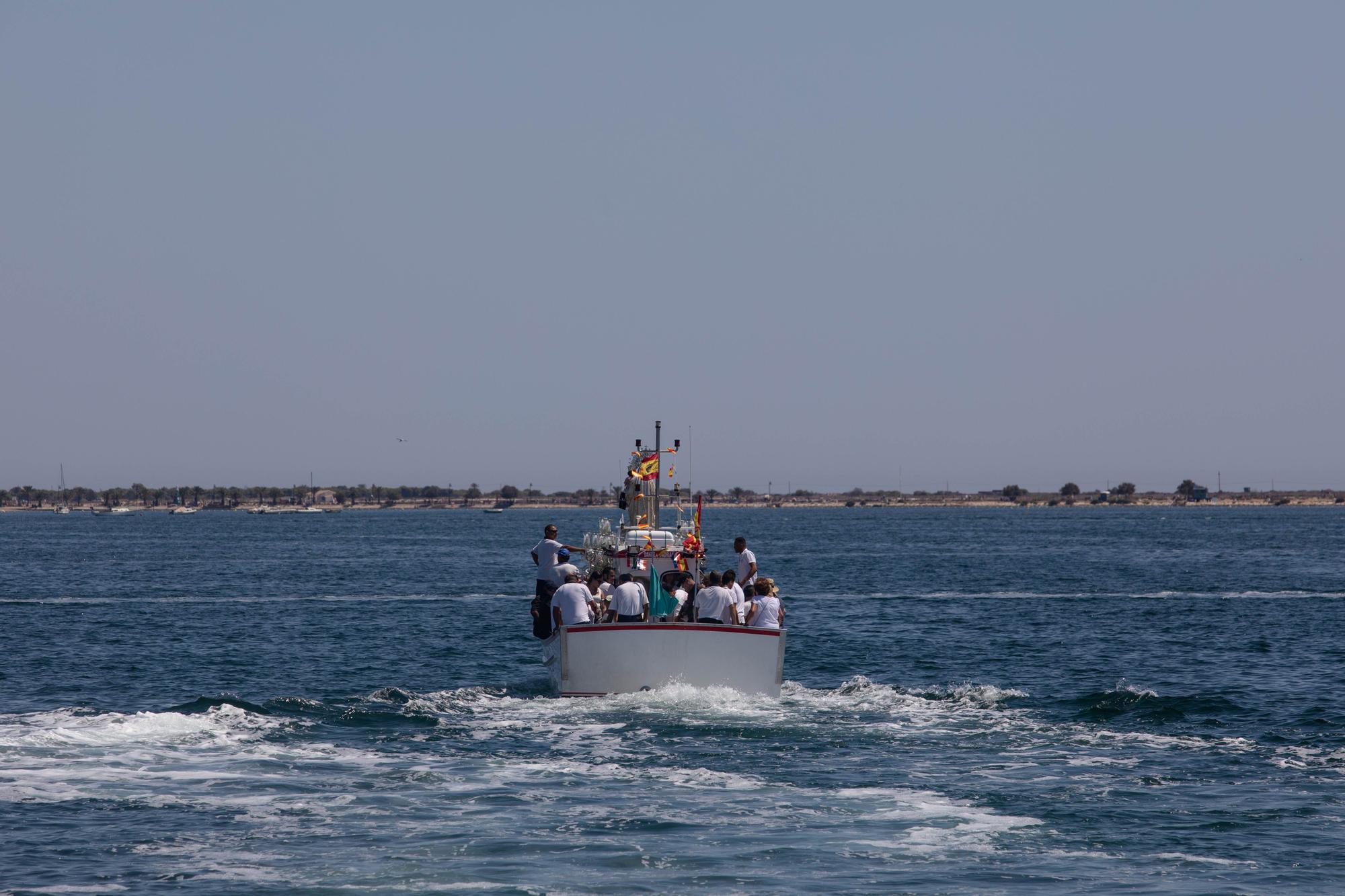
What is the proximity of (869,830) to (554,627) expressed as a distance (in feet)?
34.0

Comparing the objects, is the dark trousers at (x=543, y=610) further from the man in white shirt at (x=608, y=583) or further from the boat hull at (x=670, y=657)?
the boat hull at (x=670, y=657)

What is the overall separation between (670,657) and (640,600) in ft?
3.77

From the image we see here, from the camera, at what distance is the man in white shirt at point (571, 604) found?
21703 millimetres

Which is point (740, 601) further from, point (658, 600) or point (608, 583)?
point (608, 583)

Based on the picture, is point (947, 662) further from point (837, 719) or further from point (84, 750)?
point (84, 750)

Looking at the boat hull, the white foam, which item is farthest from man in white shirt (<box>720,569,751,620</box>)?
the white foam

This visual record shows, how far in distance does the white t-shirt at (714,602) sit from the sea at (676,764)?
1.17m

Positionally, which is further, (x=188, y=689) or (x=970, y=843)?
(x=188, y=689)

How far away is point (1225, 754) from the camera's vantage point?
715 inches

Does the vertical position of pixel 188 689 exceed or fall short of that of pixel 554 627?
it falls short

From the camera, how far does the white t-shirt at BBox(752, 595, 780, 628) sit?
70.1ft

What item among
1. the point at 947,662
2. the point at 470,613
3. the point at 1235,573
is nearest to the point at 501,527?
the point at 1235,573

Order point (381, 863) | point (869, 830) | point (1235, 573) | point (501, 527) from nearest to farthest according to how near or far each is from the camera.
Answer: point (381, 863), point (869, 830), point (1235, 573), point (501, 527)

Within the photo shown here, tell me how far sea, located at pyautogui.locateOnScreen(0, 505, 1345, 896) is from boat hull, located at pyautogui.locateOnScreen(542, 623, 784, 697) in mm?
248
